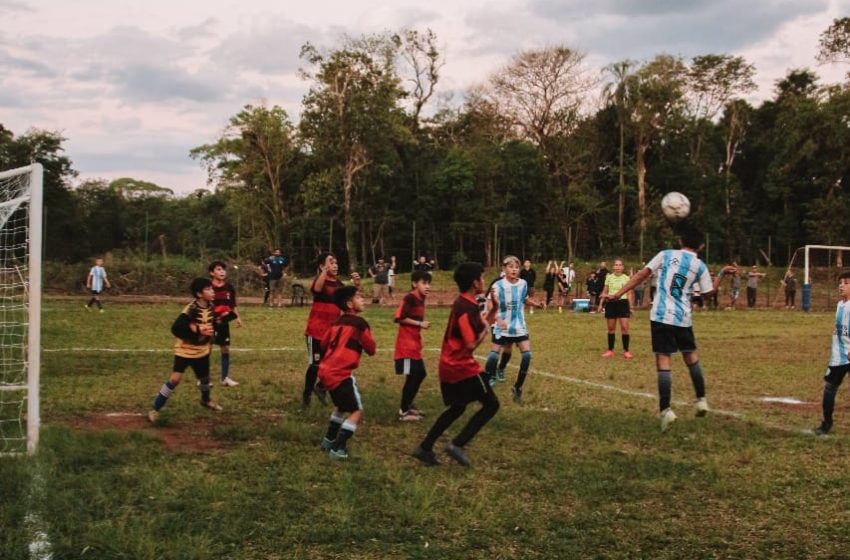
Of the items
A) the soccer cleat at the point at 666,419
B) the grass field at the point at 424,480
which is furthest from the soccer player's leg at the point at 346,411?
the soccer cleat at the point at 666,419

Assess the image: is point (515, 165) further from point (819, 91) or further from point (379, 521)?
point (379, 521)

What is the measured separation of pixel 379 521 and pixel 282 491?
3.21ft

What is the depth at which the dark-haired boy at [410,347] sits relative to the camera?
344 inches

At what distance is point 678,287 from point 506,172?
41.0 metres

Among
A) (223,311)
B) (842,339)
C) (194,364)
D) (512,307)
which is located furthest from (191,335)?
(842,339)

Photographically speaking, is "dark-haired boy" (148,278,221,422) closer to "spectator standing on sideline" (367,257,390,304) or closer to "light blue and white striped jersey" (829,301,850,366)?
"light blue and white striped jersey" (829,301,850,366)

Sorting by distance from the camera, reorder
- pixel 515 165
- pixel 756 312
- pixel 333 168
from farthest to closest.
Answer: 1. pixel 515 165
2. pixel 333 168
3. pixel 756 312

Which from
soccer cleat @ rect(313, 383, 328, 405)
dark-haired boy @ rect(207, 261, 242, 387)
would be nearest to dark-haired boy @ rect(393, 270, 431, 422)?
soccer cleat @ rect(313, 383, 328, 405)

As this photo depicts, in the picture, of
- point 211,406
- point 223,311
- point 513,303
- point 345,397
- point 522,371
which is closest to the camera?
point 345,397

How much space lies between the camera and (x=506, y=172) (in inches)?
1914

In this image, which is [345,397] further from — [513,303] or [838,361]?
[838,361]

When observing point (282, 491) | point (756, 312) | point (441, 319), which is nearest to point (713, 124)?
point (756, 312)

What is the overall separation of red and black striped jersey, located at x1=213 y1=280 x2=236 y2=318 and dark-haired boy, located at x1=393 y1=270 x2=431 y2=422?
333cm

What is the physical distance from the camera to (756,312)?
31.0m
